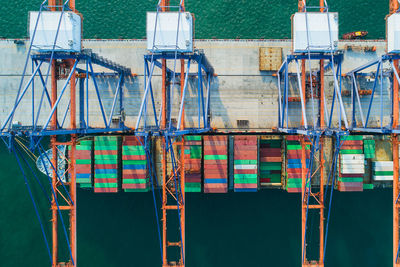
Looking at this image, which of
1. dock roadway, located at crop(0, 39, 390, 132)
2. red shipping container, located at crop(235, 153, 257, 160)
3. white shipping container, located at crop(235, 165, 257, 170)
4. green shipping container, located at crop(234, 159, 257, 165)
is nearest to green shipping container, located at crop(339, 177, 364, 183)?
dock roadway, located at crop(0, 39, 390, 132)

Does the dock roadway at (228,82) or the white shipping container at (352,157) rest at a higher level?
the dock roadway at (228,82)

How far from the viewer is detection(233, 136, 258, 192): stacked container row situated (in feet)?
121

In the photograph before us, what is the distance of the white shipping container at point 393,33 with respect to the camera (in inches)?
1208

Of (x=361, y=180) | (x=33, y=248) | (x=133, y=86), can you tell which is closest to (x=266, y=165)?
(x=361, y=180)

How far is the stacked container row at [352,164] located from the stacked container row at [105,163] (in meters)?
36.4

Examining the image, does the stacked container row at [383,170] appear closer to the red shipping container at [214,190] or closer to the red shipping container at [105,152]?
the red shipping container at [214,190]

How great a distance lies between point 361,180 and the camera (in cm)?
3638

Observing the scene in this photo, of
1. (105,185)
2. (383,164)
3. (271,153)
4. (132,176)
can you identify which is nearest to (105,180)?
(105,185)

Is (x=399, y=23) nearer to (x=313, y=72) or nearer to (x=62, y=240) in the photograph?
(x=313, y=72)

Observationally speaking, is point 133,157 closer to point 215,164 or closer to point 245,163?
point 215,164

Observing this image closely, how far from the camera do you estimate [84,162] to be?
37.6m

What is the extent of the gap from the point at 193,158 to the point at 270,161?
12.9 meters

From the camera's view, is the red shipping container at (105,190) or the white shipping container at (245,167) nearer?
the white shipping container at (245,167)

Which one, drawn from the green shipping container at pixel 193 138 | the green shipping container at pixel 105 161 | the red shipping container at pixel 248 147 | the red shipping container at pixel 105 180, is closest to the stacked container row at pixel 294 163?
the red shipping container at pixel 248 147
